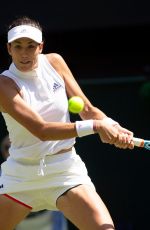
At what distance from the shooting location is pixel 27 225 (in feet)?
27.0

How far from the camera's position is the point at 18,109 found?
18.0 feet

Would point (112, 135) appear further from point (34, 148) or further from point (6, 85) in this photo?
point (6, 85)

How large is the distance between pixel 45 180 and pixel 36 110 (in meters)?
0.48

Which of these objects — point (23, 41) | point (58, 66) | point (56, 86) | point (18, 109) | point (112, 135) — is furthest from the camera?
point (58, 66)

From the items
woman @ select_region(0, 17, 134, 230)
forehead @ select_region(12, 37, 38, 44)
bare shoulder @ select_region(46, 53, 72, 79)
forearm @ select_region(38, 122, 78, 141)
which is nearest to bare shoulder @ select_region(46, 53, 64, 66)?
bare shoulder @ select_region(46, 53, 72, 79)

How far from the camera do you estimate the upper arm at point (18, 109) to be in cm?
548

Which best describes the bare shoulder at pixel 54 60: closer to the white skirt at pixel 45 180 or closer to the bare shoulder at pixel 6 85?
the bare shoulder at pixel 6 85

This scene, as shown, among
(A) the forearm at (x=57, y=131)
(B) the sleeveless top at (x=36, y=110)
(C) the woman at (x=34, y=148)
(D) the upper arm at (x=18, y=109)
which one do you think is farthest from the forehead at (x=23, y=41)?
(A) the forearm at (x=57, y=131)

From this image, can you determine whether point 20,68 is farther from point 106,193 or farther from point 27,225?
point 106,193

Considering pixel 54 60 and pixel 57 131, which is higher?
pixel 54 60

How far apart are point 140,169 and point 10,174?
329 cm

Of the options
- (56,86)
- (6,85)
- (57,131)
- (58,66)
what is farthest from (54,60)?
(57,131)

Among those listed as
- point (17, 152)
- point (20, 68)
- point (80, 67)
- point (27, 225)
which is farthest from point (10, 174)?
point (80, 67)

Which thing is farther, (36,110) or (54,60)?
(54,60)
